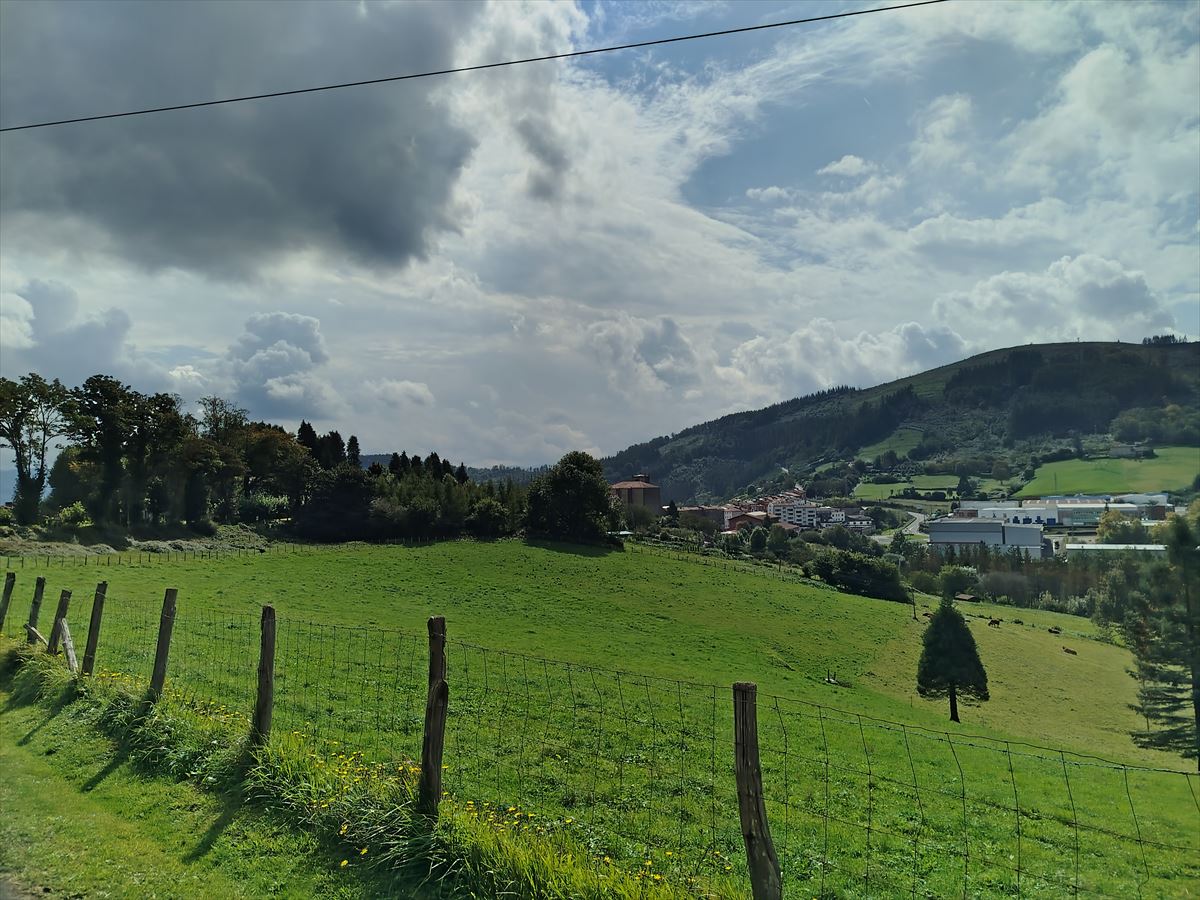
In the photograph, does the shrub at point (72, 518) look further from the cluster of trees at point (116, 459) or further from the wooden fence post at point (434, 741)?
the wooden fence post at point (434, 741)

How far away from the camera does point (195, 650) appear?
1605 cm

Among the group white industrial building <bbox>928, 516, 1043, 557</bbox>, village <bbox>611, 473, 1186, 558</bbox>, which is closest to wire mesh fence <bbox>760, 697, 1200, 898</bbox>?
village <bbox>611, 473, 1186, 558</bbox>

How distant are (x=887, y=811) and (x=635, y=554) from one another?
60.2m

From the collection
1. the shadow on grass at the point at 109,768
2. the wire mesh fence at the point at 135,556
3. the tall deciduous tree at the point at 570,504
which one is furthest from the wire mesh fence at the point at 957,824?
the tall deciduous tree at the point at 570,504

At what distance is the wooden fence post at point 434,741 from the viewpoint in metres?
5.86

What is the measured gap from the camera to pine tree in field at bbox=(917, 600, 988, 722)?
116 ft

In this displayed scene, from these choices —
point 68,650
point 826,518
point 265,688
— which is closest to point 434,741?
point 265,688

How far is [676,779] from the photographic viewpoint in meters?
11.1

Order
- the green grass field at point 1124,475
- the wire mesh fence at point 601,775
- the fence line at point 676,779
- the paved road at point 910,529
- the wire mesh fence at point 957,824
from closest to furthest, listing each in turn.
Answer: the wire mesh fence at point 601,775, the fence line at point 676,779, the wire mesh fence at point 957,824, the green grass field at point 1124,475, the paved road at point 910,529

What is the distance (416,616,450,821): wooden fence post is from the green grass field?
595 feet

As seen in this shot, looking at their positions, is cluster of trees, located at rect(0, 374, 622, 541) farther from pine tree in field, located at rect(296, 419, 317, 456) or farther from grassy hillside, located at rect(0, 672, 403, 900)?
grassy hillside, located at rect(0, 672, 403, 900)

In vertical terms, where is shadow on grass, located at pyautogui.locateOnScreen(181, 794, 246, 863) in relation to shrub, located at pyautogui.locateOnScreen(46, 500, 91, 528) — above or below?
below

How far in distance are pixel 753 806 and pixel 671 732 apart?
11.7 meters

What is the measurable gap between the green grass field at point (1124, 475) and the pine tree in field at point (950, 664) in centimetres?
14486
